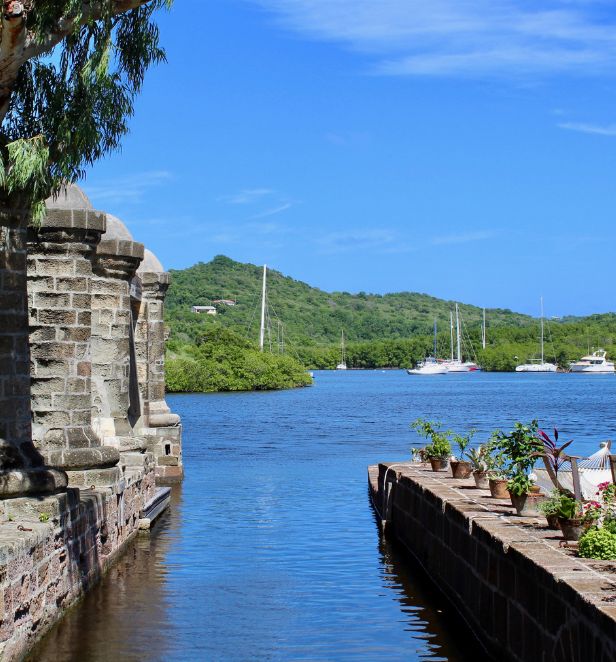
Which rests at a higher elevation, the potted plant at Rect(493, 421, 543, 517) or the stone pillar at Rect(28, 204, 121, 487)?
the stone pillar at Rect(28, 204, 121, 487)

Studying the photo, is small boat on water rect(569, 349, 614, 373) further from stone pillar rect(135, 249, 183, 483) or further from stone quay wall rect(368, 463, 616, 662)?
stone quay wall rect(368, 463, 616, 662)

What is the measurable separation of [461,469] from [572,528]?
5755 millimetres

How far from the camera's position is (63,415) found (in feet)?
42.3

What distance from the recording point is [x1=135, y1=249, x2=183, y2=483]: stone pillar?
834 inches

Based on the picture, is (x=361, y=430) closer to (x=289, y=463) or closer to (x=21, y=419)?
(x=289, y=463)

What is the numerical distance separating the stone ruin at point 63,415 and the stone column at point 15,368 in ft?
0.03

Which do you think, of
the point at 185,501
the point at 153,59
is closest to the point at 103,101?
the point at 153,59

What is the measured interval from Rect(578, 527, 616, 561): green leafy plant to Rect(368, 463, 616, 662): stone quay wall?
0.33ft

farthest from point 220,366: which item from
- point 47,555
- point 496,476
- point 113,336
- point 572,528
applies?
point 572,528

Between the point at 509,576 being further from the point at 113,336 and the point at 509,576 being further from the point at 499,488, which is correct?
the point at 113,336

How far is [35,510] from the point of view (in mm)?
10164

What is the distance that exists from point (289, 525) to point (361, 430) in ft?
88.1

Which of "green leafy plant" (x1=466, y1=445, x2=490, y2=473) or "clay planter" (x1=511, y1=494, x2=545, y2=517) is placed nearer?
"clay planter" (x1=511, y1=494, x2=545, y2=517)

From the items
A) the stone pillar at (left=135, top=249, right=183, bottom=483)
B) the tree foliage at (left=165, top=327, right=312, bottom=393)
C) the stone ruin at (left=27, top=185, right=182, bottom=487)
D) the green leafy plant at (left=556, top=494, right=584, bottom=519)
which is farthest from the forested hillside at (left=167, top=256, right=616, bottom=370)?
the green leafy plant at (left=556, top=494, right=584, bottom=519)
